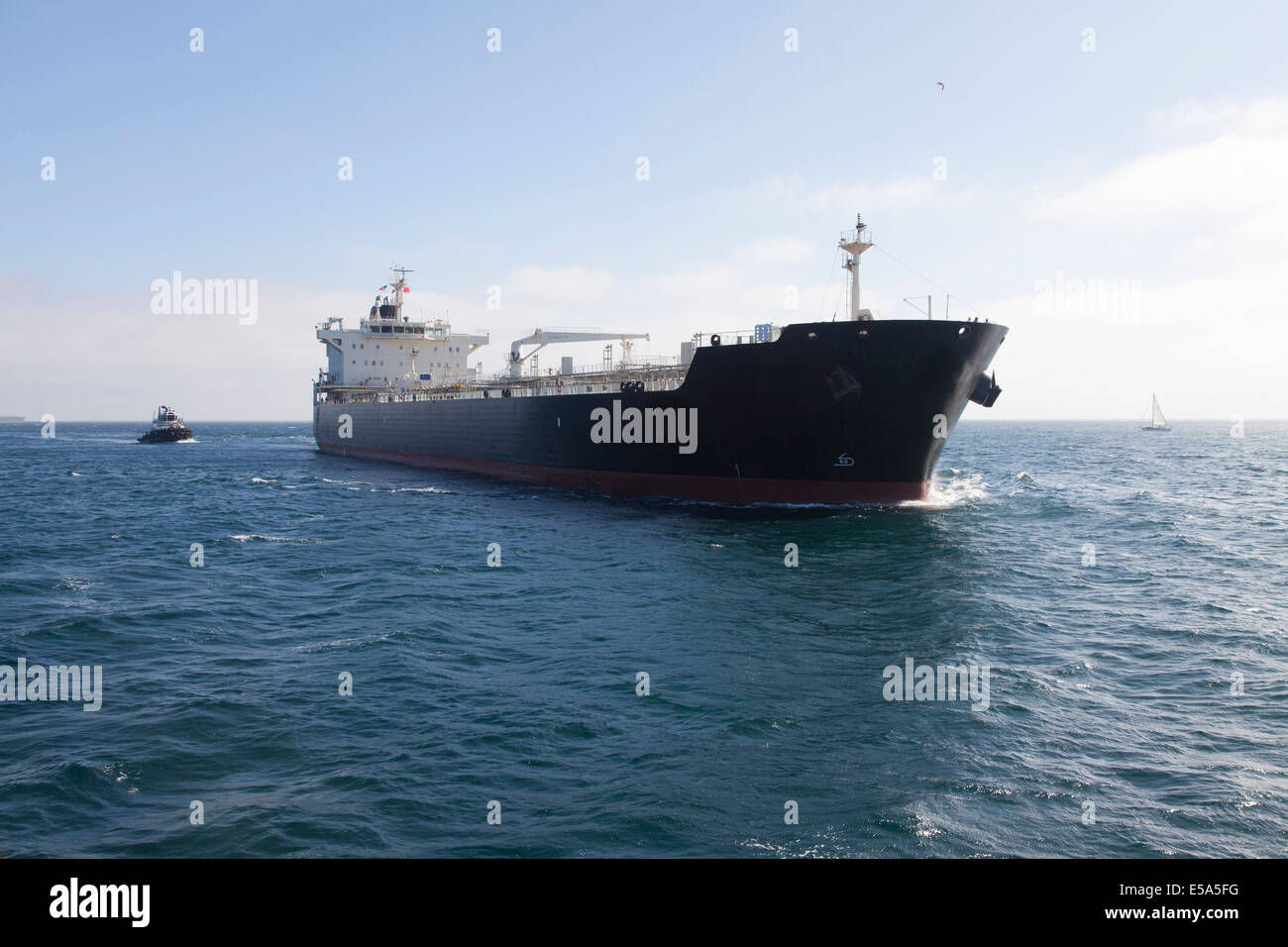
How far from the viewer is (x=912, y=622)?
14227 mm

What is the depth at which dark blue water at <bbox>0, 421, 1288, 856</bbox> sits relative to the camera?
7227 millimetres

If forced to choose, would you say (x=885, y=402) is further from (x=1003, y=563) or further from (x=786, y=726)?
(x=786, y=726)

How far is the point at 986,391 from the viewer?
89.8ft

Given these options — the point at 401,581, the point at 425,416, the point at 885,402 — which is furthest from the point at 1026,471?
the point at 401,581

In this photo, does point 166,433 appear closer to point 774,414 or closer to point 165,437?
point 165,437

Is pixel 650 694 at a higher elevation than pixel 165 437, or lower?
A: lower

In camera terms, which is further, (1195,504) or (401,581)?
(1195,504)

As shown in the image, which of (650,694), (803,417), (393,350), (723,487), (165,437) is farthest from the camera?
(165,437)

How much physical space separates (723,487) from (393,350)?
1711 inches

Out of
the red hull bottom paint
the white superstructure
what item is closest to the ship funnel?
the red hull bottom paint

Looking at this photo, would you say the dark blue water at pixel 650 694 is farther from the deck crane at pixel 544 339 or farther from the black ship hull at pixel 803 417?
the deck crane at pixel 544 339

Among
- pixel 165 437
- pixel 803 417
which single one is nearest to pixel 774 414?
pixel 803 417

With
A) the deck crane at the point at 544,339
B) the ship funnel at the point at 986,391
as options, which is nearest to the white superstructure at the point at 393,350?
the deck crane at the point at 544,339
